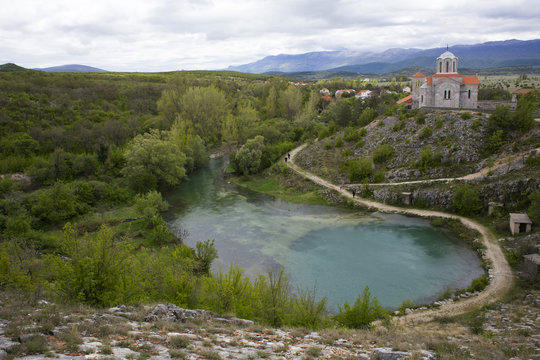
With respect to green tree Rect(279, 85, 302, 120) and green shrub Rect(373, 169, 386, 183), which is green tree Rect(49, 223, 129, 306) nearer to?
green shrub Rect(373, 169, 386, 183)

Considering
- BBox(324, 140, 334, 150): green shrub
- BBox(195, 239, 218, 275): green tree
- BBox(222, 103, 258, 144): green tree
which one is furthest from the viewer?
BBox(222, 103, 258, 144): green tree

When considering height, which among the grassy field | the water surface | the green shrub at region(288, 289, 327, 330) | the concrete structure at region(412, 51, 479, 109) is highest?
the grassy field

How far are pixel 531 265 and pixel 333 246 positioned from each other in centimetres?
1223

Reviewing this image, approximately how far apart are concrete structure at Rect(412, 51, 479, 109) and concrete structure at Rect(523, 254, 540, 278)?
91.6ft

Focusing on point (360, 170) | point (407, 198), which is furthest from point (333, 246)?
point (360, 170)

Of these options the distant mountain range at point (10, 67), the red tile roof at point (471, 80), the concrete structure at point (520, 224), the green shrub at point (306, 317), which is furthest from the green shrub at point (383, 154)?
the distant mountain range at point (10, 67)

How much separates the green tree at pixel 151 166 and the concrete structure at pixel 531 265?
34427 millimetres

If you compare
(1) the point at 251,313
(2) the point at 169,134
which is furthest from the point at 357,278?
(2) the point at 169,134

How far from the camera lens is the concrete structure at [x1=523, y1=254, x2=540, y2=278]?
18.7m

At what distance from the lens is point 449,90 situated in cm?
4316

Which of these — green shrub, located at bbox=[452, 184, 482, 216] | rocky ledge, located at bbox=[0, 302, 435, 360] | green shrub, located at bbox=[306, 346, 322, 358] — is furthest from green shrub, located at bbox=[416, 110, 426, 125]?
green shrub, located at bbox=[306, 346, 322, 358]

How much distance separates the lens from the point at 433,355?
10211mm

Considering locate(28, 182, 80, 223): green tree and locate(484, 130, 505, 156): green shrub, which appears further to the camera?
locate(484, 130, 505, 156): green shrub

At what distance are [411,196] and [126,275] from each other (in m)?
27.4
